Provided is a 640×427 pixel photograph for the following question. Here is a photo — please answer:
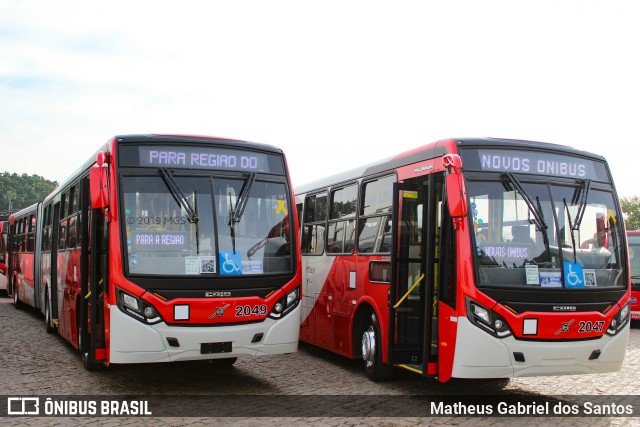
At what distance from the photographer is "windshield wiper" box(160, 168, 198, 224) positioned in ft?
28.8

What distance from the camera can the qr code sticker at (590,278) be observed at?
26.9 feet

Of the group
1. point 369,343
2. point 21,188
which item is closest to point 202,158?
point 369,343

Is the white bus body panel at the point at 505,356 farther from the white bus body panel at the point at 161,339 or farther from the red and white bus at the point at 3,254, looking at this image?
the red and white bus at the point at 3,254

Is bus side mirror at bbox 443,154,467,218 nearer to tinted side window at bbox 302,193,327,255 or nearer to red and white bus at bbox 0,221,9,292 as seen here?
tinted side window at bbox 302,193,327,255

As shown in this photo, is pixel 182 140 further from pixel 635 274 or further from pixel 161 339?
pixel 635 274

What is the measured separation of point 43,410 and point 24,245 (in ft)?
44.2

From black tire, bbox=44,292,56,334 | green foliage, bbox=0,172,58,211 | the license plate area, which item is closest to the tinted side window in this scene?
the license plate area

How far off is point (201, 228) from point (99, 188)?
1.34 metres

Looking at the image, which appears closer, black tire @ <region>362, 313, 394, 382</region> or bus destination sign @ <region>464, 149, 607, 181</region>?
bus destination sign @ <region>464, 149, 607, 181</region>

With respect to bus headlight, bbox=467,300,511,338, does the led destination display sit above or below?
above

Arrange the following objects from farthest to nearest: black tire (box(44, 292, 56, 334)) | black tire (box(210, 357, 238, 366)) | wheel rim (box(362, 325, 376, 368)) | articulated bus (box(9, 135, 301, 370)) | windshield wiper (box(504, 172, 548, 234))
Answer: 1. black tire (box(44, 292, 56, 334))
2. black tire (box(210, 357, 238, 366))
3. wheel rim (box(362, 325, 376, 368))
4. articulated bus (box(9, 135, 301, 370))
5. windshield wiper (box(504, 172, 548, 234))

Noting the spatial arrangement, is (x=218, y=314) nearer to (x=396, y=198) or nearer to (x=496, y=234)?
(x=396, y=198)

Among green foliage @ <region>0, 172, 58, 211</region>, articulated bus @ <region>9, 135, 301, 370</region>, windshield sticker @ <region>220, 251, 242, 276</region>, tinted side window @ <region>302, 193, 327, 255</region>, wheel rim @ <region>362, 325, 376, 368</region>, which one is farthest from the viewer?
green foliage @ <region>0, 172, 58, 211</region>

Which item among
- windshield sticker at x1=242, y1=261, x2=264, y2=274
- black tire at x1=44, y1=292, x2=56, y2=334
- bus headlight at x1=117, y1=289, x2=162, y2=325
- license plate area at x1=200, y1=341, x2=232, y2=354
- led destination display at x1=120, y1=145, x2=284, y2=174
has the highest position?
led destination display at x1=120, y1=145, x2=284, y2=174
